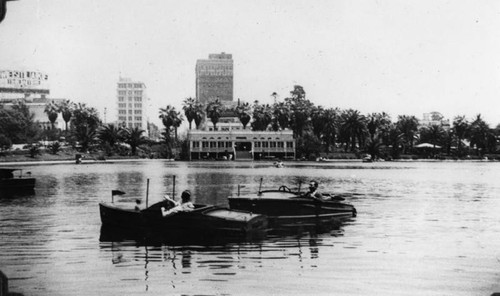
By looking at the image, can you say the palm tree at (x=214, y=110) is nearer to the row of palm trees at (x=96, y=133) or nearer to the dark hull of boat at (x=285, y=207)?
the row of palm trees at (x=96, y=133)

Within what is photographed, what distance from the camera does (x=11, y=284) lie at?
12.2 meters

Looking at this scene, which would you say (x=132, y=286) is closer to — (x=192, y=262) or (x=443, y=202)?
(x=192, y=262)

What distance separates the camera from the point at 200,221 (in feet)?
60.4

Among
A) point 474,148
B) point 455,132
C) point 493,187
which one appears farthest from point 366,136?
point 493,187

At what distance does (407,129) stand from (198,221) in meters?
113

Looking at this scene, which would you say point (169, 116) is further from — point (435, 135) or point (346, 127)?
point (435, 135)

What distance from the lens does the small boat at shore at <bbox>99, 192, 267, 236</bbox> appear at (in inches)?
715

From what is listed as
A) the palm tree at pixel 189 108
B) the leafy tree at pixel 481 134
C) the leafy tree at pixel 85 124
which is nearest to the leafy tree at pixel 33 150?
the leafy tree at pixel 85 124

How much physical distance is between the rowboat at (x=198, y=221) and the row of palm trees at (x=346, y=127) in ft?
327

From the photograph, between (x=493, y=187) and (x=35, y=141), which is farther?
(x=35, y=141)

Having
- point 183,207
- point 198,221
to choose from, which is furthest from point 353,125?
point 198,221

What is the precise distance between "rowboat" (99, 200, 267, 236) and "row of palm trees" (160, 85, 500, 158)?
327ft

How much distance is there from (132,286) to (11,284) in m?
2.63

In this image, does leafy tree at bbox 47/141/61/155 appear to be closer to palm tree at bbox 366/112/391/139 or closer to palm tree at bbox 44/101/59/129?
palm tree at bbox 44/101/59/129
